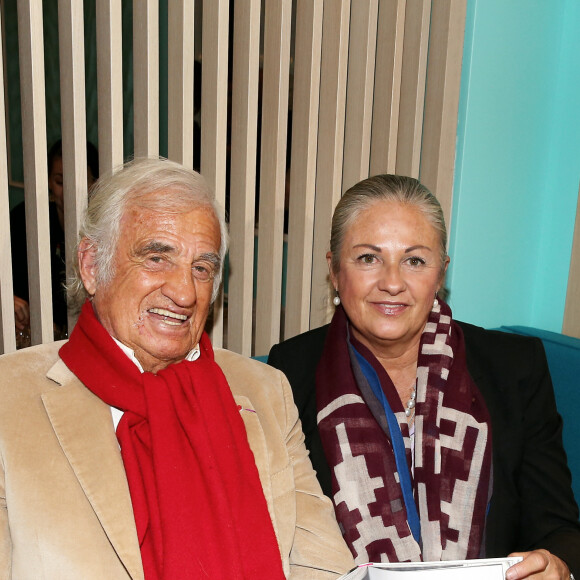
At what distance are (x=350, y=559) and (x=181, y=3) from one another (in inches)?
61.5

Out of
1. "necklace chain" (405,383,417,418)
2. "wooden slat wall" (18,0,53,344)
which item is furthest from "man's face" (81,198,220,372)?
"necklace chain" (405,383,417,418)

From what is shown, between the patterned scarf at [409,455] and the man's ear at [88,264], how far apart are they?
2.39 feet

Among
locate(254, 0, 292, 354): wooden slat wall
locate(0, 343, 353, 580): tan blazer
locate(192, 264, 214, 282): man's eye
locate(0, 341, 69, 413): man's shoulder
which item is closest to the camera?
A: locate(0, 343, 353, 580): tan blazer

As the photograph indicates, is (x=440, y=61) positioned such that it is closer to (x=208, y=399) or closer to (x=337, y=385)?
(x=337, y=385)

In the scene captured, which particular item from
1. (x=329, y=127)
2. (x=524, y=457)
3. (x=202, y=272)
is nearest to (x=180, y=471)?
(x=202, y=272)

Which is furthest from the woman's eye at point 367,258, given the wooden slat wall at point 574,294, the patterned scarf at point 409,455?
the wooden slat wall at point 574,294

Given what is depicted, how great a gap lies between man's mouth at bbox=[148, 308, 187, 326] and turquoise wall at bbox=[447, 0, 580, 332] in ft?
4.26

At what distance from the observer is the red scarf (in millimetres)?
1526

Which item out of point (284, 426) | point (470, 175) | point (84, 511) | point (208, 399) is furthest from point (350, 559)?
point (470, 175)

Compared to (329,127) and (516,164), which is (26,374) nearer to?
(329,127)

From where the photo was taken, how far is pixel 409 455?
6.62 ft

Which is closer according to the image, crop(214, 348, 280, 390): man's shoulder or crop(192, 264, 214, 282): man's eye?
crop(192, 264, 214, 282): man's eye

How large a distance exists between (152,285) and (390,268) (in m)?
0.67

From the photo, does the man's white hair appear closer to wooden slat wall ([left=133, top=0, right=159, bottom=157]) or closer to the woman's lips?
wooden slat wall ([left=133, top=0, right=159, bottom=157])
